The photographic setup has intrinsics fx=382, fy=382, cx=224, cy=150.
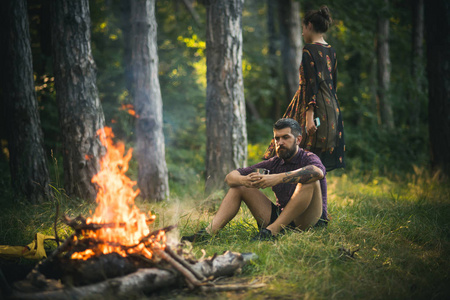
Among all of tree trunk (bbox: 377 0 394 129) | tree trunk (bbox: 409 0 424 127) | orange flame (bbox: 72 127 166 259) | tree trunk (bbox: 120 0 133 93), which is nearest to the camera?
orange flame (bbox: 72 127 166 259)

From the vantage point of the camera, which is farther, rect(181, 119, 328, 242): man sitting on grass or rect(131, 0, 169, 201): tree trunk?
rect(131, 0, 169, 201): tree trunk

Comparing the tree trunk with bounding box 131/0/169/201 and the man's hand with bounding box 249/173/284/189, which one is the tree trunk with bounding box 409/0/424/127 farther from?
the man's hand with bounding box 249/173/284/189

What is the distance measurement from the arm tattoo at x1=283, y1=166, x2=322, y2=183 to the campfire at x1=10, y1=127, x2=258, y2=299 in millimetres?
1027

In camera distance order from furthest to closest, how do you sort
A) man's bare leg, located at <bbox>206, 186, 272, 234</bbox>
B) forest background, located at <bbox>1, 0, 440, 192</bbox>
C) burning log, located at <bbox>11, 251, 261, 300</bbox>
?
1. forest background, located at <bbox>1, 0, 440, 192</bbox>
2. man's bare leg, located at <bbox>206, 186, 272, 234</bbox>
3. burning log, located at <bbox>11, 251, 261, 300</bbox>

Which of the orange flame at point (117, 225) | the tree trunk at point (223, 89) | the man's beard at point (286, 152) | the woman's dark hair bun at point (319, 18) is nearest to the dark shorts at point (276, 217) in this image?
the man's beard at point (286, 152)

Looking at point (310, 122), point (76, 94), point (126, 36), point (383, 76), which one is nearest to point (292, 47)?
point (383, 76)

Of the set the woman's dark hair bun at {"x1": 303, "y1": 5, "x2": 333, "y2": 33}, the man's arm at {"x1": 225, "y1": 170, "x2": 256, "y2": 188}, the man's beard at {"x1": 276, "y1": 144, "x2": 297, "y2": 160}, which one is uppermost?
the woman's dark hair bun at {"x1": 303, "y1": 5, "x2": 333, "y2": 33}

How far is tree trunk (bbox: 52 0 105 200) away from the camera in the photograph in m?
5.72

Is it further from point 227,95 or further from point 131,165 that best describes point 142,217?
point 131,165

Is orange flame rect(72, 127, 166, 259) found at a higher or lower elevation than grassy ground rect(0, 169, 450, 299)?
higher

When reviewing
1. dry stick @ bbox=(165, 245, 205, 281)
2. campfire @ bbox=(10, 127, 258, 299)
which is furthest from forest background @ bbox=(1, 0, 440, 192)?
dry stick @ bbox=(165, 245, 205, 281)

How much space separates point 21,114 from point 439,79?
8.21 meters

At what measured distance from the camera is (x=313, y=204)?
4195 mm

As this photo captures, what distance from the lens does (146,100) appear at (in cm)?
677
